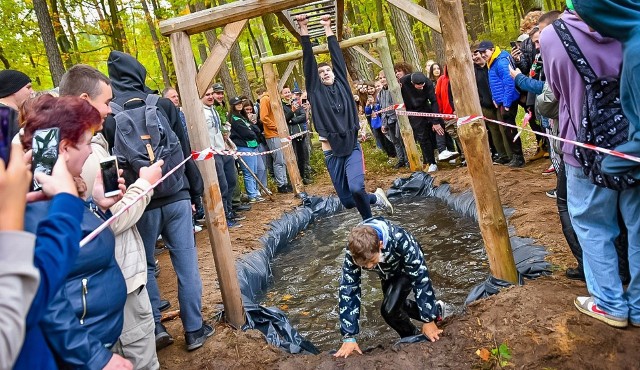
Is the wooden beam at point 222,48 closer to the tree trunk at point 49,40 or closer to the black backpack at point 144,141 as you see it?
the black backpack at point 144,141

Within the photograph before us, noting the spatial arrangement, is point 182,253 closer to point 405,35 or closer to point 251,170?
point 251,170

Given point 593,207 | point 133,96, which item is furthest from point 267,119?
point 593,207

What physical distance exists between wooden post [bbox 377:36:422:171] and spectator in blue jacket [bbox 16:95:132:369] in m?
7.73

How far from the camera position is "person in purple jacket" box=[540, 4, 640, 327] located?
8.78 feet

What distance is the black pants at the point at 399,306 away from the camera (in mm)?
3453

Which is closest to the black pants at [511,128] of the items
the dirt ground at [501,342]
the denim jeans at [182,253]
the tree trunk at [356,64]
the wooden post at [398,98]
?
the wooden post at [398,98]

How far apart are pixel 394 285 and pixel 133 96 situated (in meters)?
2.26

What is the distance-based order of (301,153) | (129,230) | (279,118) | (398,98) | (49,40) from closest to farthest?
(129,230), (398,98), (279,118), (49,40), (301,153)

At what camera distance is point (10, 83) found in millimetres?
3955

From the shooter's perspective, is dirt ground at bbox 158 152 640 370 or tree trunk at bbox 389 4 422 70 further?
tree trunk at bbox 389 4 422 70

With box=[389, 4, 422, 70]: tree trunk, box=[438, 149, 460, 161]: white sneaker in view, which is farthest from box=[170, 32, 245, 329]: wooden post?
box=[389, 4, 422, 70]: tree trunk

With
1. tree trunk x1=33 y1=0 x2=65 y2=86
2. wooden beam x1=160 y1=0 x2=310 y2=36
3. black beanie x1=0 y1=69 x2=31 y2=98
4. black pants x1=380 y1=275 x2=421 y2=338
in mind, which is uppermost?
tree trunk x1=33 y1=0 x2=65 y2=86

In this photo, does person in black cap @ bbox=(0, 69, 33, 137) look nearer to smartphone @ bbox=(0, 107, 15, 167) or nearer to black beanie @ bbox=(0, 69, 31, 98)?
black beanie @ bbox=(0, 69, 31, 98)

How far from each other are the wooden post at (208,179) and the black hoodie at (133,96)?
17cm
